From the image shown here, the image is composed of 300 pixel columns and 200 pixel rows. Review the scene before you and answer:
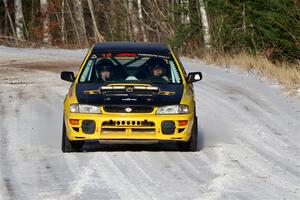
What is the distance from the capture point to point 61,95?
18.3m

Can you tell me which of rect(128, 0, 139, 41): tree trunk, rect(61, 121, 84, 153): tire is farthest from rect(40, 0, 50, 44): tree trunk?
rect(61, 121, 84, 153): tire

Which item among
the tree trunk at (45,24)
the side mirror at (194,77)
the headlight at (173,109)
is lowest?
the tree trunk at (45,24)

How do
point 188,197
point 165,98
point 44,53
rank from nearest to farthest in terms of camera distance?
1. point 188,197
2. point 165,98
3. point 44,53

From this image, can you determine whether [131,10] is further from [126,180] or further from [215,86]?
[126,180]

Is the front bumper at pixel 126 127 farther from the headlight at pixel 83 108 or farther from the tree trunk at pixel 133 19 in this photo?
the tree trunk at pixel 133 19

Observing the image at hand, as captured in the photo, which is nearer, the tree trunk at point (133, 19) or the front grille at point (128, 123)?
the front grille at point (128, 123)

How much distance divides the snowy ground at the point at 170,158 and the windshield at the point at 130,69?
913mm

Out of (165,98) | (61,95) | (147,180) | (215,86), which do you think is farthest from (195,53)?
(147,180)

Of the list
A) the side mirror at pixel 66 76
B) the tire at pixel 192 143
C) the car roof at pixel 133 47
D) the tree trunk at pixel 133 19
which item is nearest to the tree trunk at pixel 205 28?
the tree trunk at pixel 133 19

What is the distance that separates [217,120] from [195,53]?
14.3 m

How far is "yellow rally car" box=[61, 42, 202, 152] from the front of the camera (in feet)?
35.3

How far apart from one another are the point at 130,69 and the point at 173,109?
1604 mm

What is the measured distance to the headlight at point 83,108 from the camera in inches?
428

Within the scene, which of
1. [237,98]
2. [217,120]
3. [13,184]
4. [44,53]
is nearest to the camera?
[13,184]
